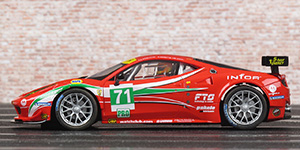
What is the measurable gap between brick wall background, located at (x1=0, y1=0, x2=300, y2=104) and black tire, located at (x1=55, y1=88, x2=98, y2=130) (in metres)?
7.58

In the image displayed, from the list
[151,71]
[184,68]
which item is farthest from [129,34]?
[184,68]

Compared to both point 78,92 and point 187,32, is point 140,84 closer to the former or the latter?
point 78,92

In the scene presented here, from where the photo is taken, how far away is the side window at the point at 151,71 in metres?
8.08

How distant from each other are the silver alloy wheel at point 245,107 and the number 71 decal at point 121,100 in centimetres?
156

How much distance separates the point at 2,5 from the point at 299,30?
918 cm

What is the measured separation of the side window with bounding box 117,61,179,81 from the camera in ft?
26.5

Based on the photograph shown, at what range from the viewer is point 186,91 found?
7.94 metres

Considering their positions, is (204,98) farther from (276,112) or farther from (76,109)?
(76,109)

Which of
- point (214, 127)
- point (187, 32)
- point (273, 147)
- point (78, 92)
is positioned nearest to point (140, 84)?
point (78, 92)

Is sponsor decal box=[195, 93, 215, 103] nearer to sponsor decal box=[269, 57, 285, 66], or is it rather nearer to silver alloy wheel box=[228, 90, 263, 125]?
silver alloy wheel box=[228, 90, 263, 125]

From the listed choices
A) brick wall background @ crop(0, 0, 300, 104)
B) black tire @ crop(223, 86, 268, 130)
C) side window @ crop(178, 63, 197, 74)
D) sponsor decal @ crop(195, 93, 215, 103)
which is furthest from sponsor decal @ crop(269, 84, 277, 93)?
brick wall background @ crop(0, 0, 300, 104)

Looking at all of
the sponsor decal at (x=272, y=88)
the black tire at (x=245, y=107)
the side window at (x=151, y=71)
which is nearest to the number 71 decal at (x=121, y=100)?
the side window at (x=151, y=71)

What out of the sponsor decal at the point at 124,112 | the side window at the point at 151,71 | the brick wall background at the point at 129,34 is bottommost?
the sponsor decal at the point at 124,112

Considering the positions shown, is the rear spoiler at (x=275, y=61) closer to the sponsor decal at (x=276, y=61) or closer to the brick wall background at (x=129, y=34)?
the sponsor decal at (x=276, y=61)
